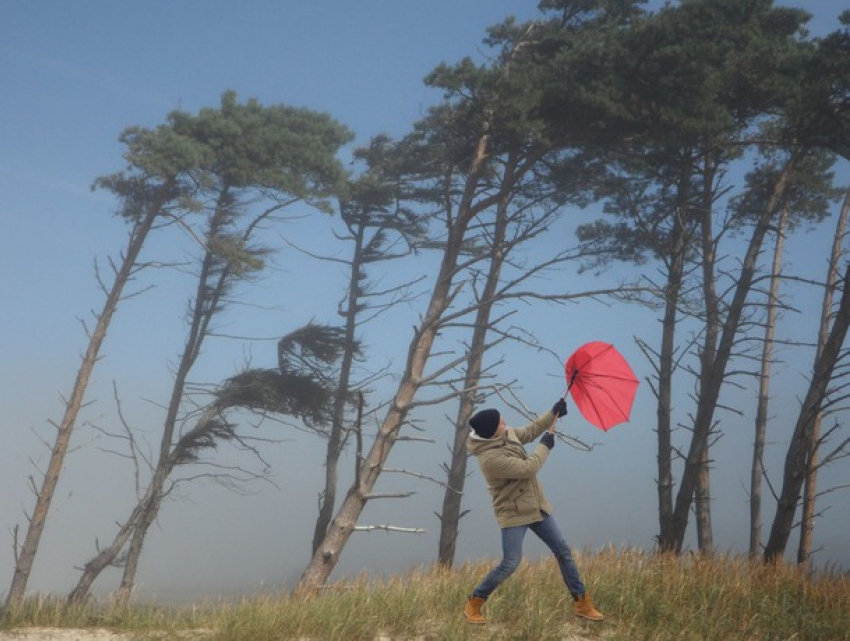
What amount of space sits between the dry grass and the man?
1.16 m

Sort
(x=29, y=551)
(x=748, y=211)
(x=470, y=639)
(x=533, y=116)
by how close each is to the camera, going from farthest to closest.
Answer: (x=748, y=211), (x=29, y=551), (x=533, y=116), (x=470, y=639)

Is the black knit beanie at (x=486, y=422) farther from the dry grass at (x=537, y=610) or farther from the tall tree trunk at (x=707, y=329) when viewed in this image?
the tall tree trunk at (x=707, y=329)

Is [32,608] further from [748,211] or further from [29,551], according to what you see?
[748,211]

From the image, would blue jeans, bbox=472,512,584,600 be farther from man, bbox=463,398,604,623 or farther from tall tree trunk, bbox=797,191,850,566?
tall tree trunk, bbox=797,191,850,566

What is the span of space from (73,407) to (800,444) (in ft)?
44.7

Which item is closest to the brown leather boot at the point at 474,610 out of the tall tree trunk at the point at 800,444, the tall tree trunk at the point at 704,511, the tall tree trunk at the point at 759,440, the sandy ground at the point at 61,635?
the sandy ground at the point at 61,635

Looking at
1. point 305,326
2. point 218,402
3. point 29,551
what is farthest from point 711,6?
point 29,551

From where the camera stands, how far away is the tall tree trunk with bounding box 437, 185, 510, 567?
667 inches

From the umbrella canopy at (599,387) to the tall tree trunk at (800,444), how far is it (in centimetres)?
618

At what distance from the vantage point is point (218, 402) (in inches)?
752

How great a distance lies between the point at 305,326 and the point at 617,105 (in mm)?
9613

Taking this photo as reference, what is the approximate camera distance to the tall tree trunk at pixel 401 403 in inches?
521

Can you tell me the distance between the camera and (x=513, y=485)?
7867mm

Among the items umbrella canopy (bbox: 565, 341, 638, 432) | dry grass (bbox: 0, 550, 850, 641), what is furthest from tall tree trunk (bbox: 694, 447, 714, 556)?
umbrella canopy (bbox: 565, 341, 638, 432)
